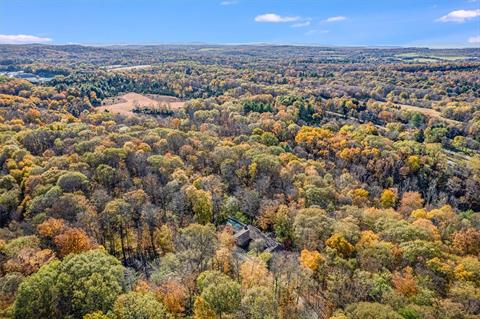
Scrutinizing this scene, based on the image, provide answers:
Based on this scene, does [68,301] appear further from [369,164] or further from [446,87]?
[446,87]

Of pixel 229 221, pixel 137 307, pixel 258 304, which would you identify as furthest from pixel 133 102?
pixel 258 304

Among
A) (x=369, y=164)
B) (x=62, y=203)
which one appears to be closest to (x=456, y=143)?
(x=369, y=164)

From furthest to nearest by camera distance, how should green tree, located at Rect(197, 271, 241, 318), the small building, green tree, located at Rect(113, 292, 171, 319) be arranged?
1. the small building
2. green tree, located at Rect(197, 271, 241, 318)
3. green tree, located at Rect(113, 292, 171, 319)

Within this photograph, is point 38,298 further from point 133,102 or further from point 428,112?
point 428,112

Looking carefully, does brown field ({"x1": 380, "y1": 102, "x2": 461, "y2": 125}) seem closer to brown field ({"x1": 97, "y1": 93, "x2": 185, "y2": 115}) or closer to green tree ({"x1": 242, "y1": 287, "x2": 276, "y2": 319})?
brown field ({"x1": 97, "y1": 93, "x2": 185, "y2": 115})

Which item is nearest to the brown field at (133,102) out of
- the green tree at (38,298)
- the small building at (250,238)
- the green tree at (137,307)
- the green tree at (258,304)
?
the small building at (250,238)

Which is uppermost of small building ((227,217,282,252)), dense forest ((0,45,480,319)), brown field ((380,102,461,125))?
brown field ((380,102,461,125))

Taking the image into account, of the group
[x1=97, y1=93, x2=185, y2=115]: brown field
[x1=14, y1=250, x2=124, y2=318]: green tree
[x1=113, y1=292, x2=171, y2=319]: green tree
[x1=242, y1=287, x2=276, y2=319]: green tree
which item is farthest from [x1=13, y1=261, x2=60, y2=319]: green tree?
[x1=97, y1=93, x2=185, y2=115]: brown field
